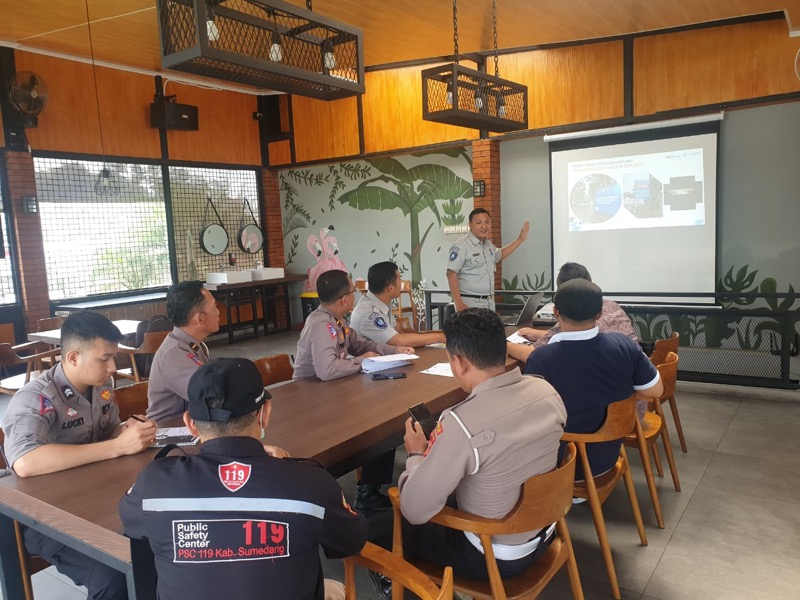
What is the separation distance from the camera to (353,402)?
7.93 feet

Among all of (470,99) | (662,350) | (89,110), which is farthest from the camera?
(89,110)

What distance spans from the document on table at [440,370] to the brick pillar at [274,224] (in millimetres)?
6414

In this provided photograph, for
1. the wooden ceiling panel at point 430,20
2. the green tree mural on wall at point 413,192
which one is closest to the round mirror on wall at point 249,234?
the green tree mural on wall at point 413,192

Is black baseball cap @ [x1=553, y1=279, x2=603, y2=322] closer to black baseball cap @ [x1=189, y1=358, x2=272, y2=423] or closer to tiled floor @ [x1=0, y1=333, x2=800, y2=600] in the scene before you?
tiled floor @ [x1=0, y1=333, x2=800, y2=600]

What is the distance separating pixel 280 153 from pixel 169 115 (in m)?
1.87

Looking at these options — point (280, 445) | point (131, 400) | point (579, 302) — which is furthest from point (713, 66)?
point (131, 400)

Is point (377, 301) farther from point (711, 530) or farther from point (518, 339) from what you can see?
point (711, 530)

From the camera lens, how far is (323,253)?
29.0ft

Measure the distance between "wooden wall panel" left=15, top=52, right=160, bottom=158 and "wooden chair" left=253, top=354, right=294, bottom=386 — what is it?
5.17 meters

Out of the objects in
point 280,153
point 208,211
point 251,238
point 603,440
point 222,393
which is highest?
point 280,153

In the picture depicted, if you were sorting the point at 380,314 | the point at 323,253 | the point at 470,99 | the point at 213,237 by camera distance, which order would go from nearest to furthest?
the point at 380,314
the point at 470,99
the point at 213,237
the point at 323,253

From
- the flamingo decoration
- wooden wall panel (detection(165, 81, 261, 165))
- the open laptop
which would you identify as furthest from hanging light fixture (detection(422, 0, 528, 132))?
wooden wall panel (detection(165, 81, 261, 165))

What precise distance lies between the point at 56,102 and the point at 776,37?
7391 mm

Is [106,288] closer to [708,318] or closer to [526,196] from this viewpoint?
[526,196]
